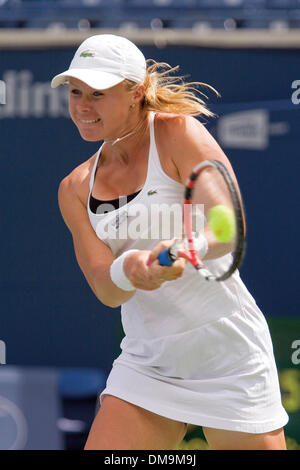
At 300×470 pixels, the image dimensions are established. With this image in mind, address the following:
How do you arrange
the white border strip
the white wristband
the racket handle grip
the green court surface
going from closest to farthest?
the racket handle grip < the white wristband < the green court surface < the white border strip

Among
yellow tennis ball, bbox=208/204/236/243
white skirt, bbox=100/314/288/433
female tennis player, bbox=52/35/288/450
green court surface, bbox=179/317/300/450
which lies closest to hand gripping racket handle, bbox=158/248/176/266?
yellow tennis ball, bbox=208/204/236/243

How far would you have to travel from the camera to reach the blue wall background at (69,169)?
200 inches

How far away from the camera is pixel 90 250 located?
284 centimetres

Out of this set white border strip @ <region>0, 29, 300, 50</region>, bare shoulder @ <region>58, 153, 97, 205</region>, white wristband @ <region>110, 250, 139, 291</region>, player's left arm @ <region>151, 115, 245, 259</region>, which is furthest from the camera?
white border strip @ <region>0, 29, 300, 50</region>

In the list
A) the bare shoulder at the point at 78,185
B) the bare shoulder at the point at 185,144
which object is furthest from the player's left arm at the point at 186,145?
the bare shoulder at the point at 78,185

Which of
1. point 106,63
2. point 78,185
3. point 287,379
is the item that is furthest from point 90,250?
point 287,379

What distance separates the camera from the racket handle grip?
7.81 ft

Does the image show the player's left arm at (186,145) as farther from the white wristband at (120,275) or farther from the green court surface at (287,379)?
the green court surface at (287,379)

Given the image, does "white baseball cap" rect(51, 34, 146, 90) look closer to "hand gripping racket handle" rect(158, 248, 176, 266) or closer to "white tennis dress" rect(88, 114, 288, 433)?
"white tennis dress" rect(88, 114, 288, 433)

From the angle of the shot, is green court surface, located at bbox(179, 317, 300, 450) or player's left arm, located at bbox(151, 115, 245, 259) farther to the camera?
green court surface, located at bbox(179, 317, 300, 450)

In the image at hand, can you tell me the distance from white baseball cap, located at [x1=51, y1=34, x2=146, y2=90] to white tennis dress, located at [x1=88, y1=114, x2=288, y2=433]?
0.77 ft

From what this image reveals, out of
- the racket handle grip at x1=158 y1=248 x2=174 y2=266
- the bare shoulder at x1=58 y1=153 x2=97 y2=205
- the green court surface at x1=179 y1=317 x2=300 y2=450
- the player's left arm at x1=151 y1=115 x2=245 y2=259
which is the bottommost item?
the green court surface at x1=179 y1=317 x2=300 y2=450

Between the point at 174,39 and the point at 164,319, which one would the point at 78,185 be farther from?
the point at 174,39
